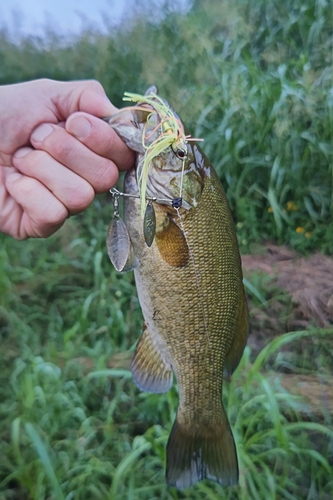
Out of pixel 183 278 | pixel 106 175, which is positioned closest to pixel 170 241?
pixel 183 278

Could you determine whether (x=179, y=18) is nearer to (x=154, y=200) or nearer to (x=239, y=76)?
(x=239, y=76)

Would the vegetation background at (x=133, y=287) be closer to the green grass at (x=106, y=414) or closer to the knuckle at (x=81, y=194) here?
the green grass at (x=106, y=414)

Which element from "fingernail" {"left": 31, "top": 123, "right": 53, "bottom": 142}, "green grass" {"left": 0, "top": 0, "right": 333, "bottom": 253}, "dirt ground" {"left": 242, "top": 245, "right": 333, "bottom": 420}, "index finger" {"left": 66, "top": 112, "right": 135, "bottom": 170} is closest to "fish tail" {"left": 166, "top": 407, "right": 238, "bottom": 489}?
"index finger" {"left": 66, "top": 112, "right": 135, "bottom": 170}

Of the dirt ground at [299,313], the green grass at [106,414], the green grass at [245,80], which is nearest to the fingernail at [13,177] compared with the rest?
the green grass at [106,414]

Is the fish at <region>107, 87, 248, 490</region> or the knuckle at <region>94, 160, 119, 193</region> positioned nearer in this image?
the fish at <region>107, 87, 248, 490</region>

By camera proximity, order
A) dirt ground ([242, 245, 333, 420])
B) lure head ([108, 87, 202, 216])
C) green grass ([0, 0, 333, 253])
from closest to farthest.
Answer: lure head ([108, 87, 202, 216])
dirt ground ([242, 245, 333, 420])
green grass ([0, 0, 333, 253])

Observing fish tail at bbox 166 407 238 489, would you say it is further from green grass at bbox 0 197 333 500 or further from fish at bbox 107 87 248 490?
green grass at bbox 0 197 333 500
